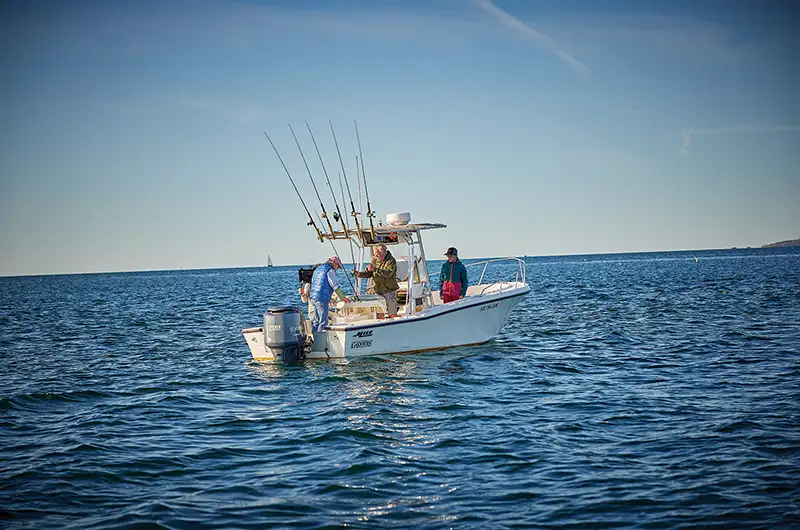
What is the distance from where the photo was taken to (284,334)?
45.9 ft

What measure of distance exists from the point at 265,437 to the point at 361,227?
7.35 m

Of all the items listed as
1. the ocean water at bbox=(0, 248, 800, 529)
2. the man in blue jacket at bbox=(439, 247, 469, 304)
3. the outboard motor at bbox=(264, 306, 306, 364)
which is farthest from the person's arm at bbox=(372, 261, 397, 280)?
the outboard motor at bbox=(264, 306, 306, 364)

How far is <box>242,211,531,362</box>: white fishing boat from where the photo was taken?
46.5 feet

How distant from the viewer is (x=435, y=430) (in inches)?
381

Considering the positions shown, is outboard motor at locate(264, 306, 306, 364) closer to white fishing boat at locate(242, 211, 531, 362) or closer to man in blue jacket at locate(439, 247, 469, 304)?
white fishing boat at locate(242, 211, 531, 362)

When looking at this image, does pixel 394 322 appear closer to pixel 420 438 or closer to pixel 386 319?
pixel 386 319

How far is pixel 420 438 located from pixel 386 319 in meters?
5.96

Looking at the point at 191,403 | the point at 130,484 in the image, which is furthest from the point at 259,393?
the point at 130,484

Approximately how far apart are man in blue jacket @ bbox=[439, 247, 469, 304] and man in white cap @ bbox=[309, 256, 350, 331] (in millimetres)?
3533

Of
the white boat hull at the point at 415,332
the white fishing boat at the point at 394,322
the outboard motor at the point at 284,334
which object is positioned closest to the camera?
the outboard motor at the point at 284,334

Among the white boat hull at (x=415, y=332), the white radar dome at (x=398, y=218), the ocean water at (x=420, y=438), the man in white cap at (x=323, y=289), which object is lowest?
the ocean water at (x=420, y=438)

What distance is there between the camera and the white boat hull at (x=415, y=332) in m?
14.4

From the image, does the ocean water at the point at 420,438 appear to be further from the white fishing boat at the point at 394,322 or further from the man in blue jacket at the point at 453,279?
the man in blue jacket at the point at 453,279

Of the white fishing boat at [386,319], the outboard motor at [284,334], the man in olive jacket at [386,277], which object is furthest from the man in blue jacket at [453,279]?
the outboard motor at [284,334]
